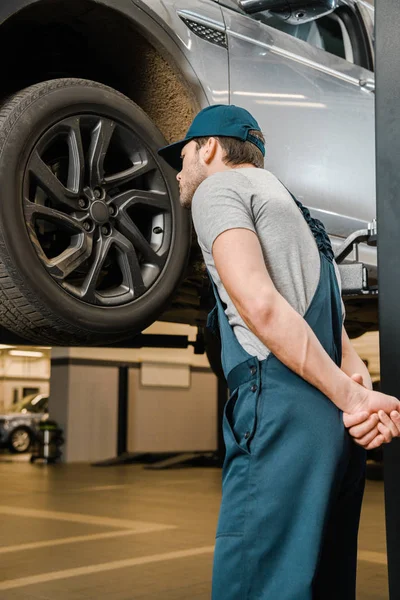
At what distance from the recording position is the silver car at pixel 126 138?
2348 millimetres

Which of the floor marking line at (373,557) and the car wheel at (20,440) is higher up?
the floor marking line at (373,557)

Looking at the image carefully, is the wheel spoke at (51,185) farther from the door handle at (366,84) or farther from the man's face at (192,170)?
the door handle at (366,84)

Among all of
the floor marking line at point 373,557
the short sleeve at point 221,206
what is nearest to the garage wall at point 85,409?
the floor marking line at point 373,557

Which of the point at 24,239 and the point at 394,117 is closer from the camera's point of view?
the point at 394,117

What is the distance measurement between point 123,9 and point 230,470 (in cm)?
169

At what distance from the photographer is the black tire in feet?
7.45

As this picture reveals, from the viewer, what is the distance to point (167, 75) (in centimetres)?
273

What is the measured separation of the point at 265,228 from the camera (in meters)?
1.53

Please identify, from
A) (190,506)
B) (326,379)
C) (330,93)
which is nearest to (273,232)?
(326,379)

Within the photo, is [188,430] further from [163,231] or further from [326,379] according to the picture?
[326,379]

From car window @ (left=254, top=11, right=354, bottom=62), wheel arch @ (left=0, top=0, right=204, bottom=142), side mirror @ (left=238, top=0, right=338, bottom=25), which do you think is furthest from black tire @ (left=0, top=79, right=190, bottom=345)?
car window @ (left=254, top=11, right=354, bottom=62)

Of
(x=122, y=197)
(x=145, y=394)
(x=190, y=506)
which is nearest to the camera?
(x=122, y=197)

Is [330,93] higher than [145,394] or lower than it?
higher

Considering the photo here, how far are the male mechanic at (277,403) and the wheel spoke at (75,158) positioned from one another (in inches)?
37.4
